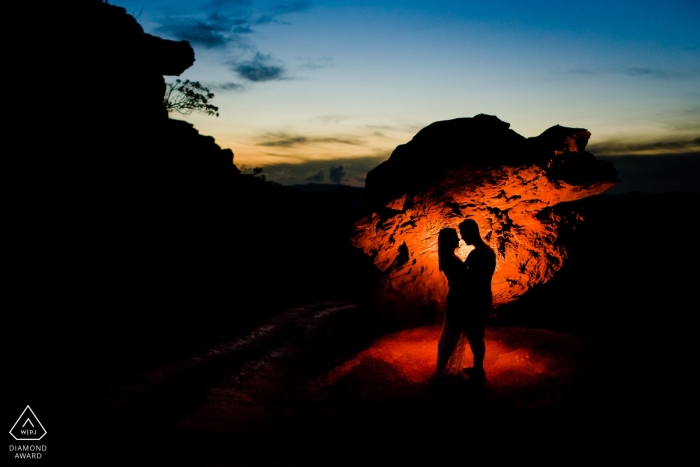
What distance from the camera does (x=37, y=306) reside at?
46.6ft

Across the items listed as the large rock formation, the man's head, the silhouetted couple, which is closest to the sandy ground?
the silhouetted couple

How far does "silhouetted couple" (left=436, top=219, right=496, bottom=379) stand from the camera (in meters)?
5.90

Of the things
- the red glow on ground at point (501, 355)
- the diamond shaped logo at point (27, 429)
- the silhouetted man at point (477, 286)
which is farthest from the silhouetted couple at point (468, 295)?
the diamond shaped logo at point (27, 429)

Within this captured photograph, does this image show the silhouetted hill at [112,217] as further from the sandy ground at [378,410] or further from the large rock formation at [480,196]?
the large rock formation at [480,196]

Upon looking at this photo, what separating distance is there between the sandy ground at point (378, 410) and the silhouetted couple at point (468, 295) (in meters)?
0.45

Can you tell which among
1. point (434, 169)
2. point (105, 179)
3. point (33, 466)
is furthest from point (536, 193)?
point (105, 179)

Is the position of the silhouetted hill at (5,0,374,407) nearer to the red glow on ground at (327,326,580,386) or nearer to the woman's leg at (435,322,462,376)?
the red glow on ground at (327,326,580,386)

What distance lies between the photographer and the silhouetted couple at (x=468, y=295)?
5898mm

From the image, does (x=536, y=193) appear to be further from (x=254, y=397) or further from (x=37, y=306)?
(x=37, y=306)

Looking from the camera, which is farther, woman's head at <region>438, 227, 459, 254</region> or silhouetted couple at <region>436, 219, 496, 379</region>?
woman's head at <region>438, 227, 459, 254</region>

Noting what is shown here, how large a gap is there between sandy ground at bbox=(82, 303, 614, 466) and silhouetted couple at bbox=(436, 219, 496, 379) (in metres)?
0.45

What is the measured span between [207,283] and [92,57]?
1395 centimetres

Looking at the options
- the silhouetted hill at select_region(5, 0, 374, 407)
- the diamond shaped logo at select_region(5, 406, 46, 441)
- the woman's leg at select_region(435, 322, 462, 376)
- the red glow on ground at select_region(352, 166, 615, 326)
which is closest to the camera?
the diamond shaped logo at select_region(5, 406, 46, 441)

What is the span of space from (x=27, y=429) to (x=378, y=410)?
518 cm
